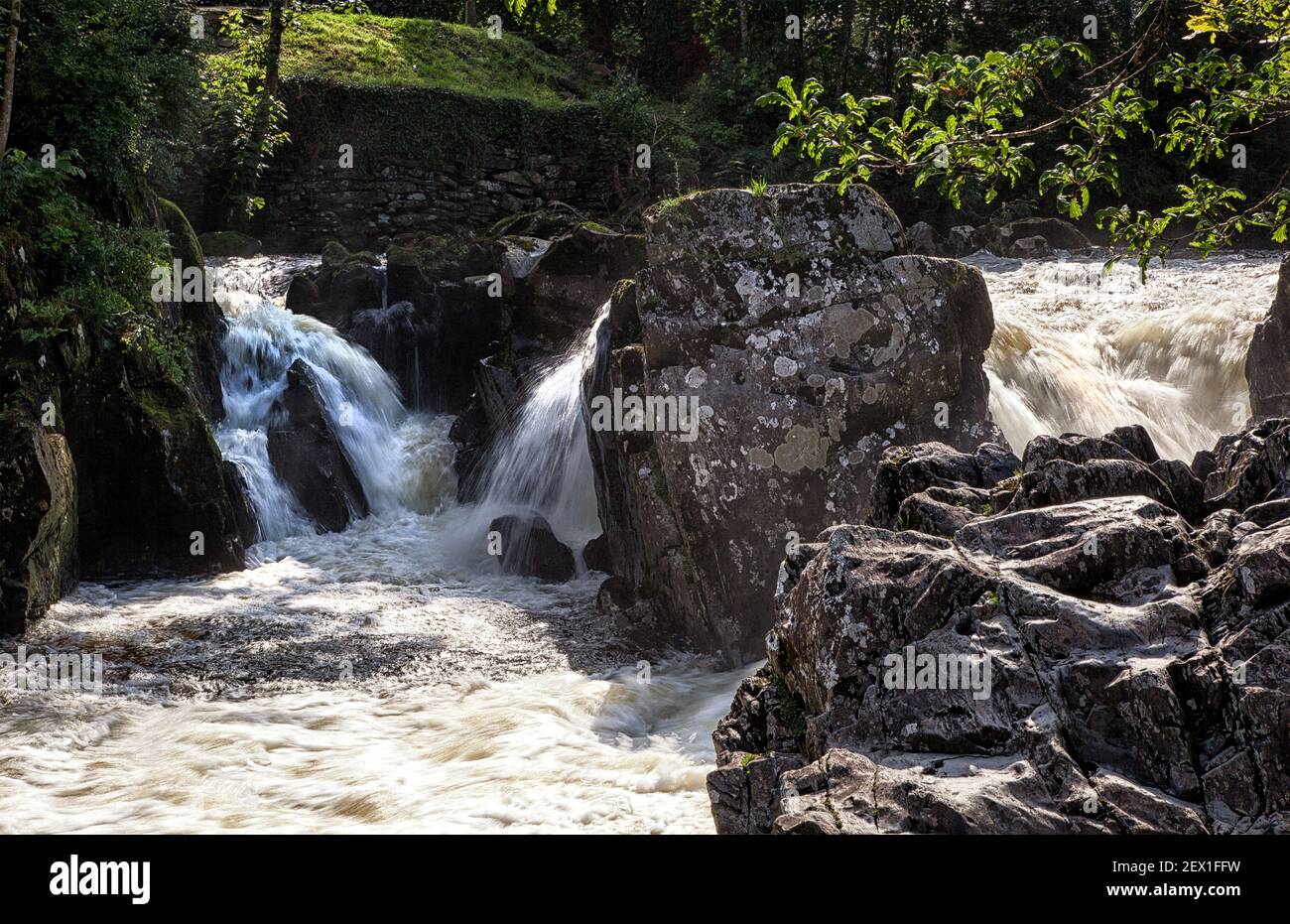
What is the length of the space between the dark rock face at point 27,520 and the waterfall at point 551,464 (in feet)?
14.0

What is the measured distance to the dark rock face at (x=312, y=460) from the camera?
40.9 feet

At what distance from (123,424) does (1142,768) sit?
32.4 feet

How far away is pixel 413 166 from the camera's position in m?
24.1

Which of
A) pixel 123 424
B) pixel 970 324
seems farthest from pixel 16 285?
pixel 970 324

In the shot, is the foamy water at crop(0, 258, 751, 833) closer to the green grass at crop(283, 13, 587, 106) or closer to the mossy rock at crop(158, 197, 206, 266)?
the mossy rock at crop(158, 197, 206, 266)

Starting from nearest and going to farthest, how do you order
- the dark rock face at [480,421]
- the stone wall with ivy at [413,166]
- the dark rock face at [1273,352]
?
the dark rock face at [1273,352] < the dark rock face at [480,421] < the stone wall with ivy at [413,166]

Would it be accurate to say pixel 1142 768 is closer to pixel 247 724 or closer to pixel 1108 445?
pixel 1108 445

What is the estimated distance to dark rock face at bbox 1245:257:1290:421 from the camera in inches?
453

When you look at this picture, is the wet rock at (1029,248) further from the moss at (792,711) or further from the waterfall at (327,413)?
the moss at (792,711)

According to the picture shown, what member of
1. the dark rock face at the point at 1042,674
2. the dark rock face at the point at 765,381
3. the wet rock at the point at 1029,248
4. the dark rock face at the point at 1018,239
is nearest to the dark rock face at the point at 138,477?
the dark rock face at the point at 765,381

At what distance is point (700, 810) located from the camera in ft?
17.5

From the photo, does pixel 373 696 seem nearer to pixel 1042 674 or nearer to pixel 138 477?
pixel 138 477

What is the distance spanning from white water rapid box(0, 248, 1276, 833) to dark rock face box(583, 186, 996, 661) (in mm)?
921

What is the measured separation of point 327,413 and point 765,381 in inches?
267
